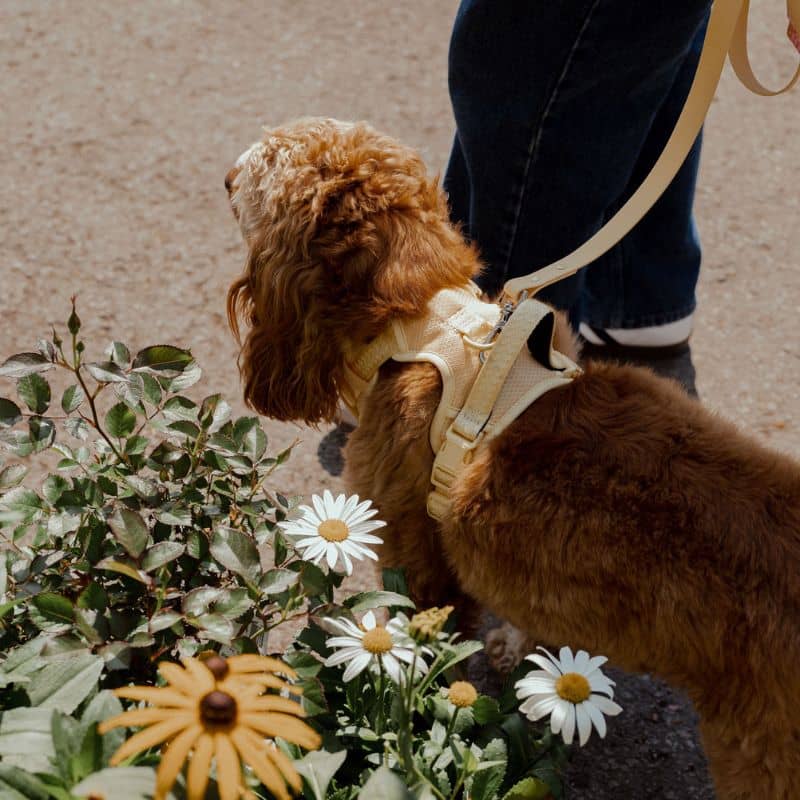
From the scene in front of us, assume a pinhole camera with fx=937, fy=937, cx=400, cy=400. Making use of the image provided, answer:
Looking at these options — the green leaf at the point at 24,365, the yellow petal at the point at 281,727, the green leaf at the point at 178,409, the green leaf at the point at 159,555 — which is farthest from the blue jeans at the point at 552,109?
the yellow petal at the point at 281,727

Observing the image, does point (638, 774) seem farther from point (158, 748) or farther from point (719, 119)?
point (719, 119)

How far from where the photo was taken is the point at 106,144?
15.0 feet

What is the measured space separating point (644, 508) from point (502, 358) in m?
0.45

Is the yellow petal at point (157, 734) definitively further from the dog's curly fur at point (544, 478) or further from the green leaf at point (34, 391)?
the dog's curly fur at point (544, 478)

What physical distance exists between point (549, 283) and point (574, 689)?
103 centimetres

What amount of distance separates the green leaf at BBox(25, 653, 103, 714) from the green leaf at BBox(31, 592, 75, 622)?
0.11m

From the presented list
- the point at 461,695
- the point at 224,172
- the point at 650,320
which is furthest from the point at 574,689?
the point at 224,172

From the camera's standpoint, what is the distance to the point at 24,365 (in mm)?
1700

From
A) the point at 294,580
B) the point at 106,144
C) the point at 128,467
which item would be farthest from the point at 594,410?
the point at 106,144

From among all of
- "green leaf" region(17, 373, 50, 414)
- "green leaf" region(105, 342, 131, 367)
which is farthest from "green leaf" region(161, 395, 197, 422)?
"green leaf" region(17, 373, 50, 414)

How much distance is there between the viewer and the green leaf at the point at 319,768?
1345 mm

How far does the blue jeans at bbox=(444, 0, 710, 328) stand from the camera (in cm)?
250

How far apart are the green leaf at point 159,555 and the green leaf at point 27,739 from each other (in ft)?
0.95

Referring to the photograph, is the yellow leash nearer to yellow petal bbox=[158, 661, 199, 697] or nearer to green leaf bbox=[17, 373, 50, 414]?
green leaf bbox=[17, 373, 50, 414]
